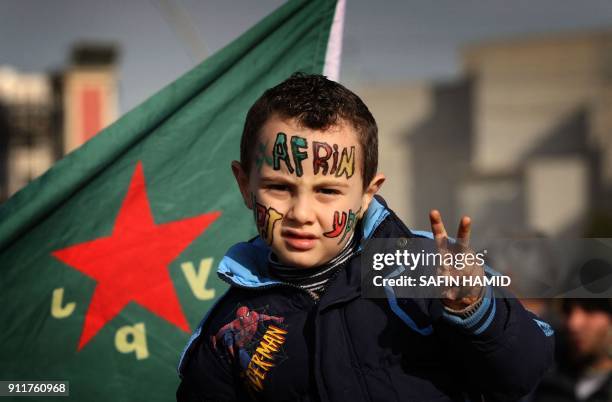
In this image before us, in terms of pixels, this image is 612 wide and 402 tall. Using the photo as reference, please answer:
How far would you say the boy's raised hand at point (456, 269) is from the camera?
5.64ft

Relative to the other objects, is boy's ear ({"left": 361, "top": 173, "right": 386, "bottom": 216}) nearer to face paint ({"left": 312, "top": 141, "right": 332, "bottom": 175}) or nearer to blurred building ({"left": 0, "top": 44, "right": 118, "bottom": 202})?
face paint ({"left": 312, "top": 141, "right": 332, "bottom": 175})

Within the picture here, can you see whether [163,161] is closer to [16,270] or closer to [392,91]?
[16,270]

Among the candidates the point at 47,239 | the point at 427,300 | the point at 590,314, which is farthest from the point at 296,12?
the point at 590,314

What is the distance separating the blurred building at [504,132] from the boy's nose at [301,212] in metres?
41.6

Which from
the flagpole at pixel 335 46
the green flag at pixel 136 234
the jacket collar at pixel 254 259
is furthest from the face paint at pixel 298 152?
the flagpole at pixel 335 46

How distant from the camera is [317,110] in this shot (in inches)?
80.5

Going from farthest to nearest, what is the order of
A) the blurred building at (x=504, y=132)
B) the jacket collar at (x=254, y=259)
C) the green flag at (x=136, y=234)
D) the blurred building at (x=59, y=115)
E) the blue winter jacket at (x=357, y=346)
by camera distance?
1. the blurred building at (x=504, y=132)
2. the blurred building at (x=59, y=115)
3. the green flag at (x=136, y=234)
4. the jacket collar at (x=254, y=259)
5. the blue winter jacket at (x=357, y=346)

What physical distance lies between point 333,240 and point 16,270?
49.9 inches

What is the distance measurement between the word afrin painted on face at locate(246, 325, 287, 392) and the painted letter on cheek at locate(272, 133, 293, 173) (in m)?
0.38

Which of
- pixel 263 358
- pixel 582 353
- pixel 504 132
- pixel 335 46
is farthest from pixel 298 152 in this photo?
pixel 504 132

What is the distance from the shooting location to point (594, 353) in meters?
4.23

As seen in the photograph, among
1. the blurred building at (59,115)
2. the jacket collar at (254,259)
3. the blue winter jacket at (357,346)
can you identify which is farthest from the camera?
the blurred building at (59,115)

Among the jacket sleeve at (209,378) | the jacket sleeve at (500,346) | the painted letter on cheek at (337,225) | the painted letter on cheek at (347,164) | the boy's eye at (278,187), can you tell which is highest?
the painted letter on cheek at (347,164)

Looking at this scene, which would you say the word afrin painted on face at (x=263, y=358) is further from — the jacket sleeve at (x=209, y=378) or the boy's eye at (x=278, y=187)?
the boy's eye at (x=278, y=187)
